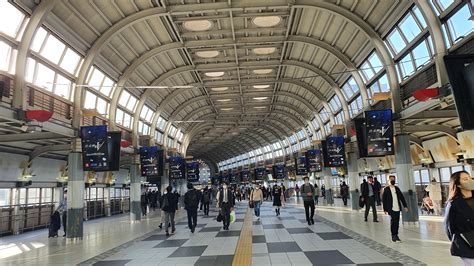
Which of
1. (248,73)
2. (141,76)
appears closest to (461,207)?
(141,76)

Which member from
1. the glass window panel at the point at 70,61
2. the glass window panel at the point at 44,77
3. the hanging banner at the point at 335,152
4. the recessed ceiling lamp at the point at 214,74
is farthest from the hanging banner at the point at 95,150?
the hanging banner at the point at 335,152

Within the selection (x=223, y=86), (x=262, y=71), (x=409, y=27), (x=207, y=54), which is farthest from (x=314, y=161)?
(x=409, y=27)

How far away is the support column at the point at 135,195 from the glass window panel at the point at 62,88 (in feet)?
26.4

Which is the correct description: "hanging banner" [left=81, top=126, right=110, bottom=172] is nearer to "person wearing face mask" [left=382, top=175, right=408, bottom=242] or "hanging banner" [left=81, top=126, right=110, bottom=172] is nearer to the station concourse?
the station concourse

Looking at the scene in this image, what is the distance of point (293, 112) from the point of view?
143 feet

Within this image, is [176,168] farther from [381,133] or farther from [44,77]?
[381,133]

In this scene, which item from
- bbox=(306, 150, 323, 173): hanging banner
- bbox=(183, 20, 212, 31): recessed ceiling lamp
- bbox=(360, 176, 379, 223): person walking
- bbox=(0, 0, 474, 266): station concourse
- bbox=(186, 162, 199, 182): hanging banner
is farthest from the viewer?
bbox=(186, 162, 199, 182): hanging banner

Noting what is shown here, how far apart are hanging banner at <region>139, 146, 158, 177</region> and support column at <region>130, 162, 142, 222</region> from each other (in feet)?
3.59

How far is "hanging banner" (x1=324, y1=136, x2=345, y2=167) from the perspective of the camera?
25688mm

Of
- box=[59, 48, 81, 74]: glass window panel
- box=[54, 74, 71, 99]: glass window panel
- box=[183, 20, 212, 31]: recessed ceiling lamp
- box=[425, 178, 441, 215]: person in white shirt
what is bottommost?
box=[425, 178, 441, 215]: person in white shirt

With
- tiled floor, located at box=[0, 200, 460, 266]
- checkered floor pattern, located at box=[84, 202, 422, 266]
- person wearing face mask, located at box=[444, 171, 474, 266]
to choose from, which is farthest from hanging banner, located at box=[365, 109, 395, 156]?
person wearing face mask, located at box=[444, 171, 474, 266]

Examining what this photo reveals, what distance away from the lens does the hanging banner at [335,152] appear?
84.3ft

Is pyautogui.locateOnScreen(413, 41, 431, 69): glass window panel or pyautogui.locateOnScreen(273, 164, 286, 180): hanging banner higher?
pyautogui.locateOnScreen(413, 41, 431, 69): glass window panel

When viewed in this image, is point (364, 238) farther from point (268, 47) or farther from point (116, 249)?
point (268, 47)
